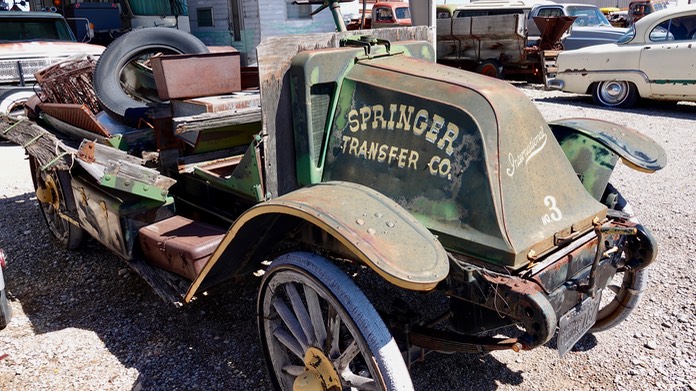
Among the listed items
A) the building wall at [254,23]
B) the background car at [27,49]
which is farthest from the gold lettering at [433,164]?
the building wall at [254,23]

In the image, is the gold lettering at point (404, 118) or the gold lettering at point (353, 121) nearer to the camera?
the gold lettering at point (404, 118)

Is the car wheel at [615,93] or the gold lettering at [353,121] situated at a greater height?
the gold lettering at [353,121]

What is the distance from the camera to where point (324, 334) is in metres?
2.62

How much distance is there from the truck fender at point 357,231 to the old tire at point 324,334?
19 cm

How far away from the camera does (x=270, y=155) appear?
2.99m

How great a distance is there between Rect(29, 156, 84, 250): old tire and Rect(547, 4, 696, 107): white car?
367 inches

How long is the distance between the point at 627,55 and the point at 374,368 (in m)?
9.75

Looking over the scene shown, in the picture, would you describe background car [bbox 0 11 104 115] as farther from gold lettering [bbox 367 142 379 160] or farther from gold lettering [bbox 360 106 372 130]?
gold lettering [bbox 367 142 379 160]

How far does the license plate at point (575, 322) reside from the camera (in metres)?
2.45

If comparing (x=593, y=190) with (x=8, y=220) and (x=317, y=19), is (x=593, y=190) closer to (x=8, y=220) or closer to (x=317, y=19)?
(x=8, y=220)

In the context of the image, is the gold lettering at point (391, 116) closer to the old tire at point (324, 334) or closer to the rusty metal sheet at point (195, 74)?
the old tire at point (324, 334)

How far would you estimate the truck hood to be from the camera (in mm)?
9607

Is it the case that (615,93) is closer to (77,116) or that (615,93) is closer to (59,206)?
(77,116)

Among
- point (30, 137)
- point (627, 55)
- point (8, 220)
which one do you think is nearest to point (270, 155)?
point (30, 137)
